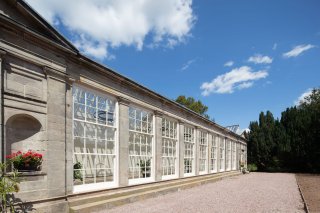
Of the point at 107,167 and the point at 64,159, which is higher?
the point at 64,159

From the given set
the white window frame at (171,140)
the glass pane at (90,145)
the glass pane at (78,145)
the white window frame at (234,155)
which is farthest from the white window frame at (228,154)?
the glass pane at (78,145)

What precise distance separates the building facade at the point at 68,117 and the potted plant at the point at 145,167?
3cm

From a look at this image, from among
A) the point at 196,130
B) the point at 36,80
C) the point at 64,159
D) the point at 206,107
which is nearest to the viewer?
the point at 36,80

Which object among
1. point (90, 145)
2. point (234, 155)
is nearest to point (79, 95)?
Answer: point (90, 145)

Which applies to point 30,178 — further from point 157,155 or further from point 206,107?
point 206,107

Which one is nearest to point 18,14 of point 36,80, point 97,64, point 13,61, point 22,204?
point 13,61

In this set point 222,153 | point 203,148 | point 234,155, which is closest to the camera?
point 203,148

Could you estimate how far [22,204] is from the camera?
645cm

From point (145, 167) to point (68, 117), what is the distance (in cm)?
538

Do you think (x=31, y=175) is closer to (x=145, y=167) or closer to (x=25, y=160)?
(x=25, y=160)

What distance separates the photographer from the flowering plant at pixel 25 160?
20.9 feet

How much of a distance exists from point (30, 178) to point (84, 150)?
2.28m

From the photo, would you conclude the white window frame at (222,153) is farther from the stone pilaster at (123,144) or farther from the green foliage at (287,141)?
the stone pilaster at (123,144)

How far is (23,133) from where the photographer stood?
6965mm
